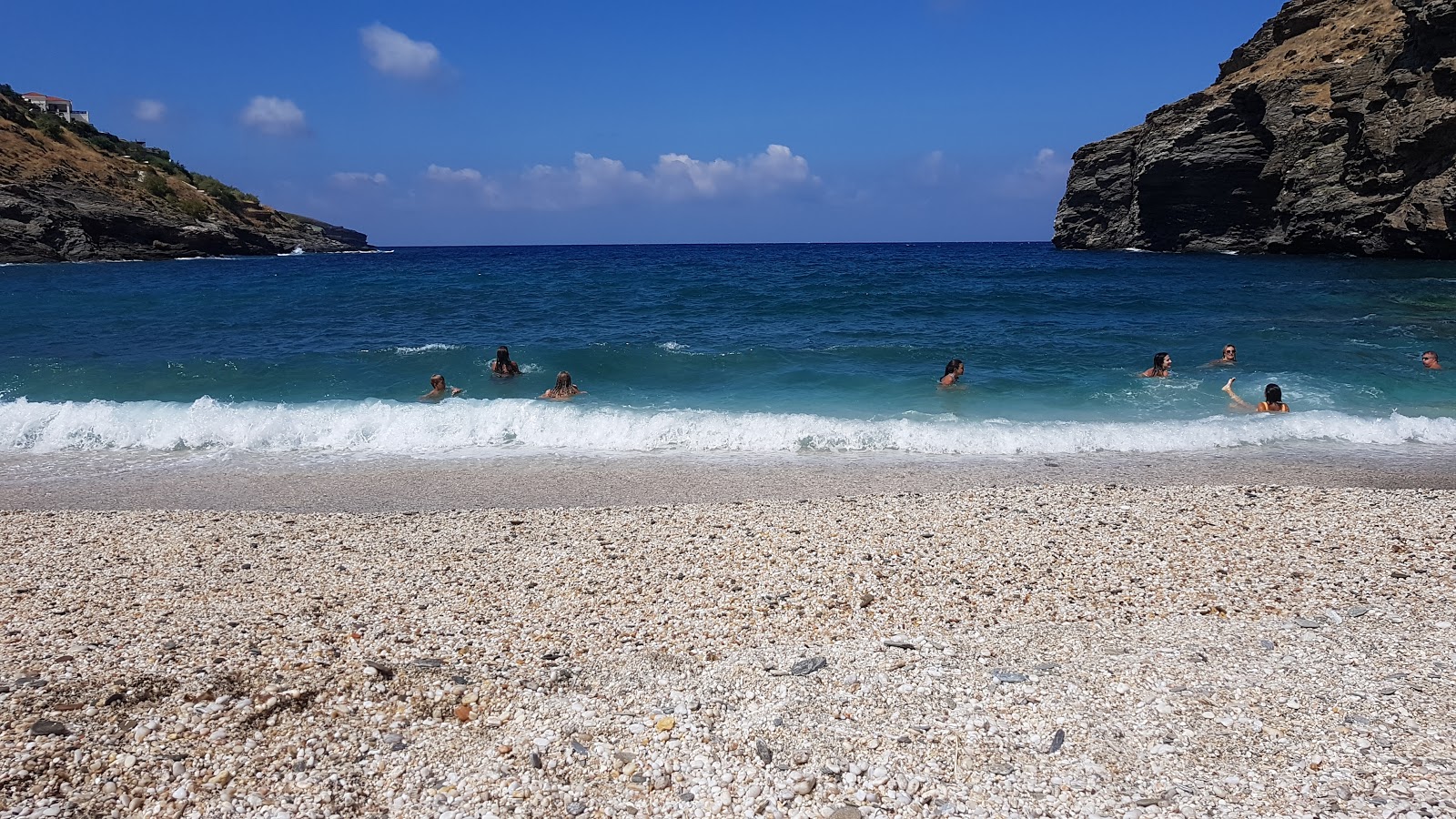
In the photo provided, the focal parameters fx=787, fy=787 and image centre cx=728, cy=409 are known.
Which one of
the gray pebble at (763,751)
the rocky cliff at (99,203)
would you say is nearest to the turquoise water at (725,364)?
the gray pebble at (763,751)

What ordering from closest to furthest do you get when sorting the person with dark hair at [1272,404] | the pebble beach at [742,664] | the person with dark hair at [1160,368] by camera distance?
the pebble beach at [742,664], the person with dark hair at [1272,404], the person with dark hair at [1160,368]

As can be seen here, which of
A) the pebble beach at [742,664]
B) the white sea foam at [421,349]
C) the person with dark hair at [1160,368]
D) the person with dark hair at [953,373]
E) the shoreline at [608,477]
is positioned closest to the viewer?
the pebble beach at [742,664]

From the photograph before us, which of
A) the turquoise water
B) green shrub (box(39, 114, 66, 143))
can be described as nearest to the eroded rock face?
green shrub (box(39, 114, 66, 143))

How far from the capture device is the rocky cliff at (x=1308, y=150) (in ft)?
118

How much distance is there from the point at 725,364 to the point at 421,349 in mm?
7124

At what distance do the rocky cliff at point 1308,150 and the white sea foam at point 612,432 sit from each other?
116ft

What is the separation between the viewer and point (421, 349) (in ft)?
59.3

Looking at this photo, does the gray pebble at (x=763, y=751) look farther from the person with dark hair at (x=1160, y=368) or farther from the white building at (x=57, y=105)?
the white building at (x=57, y=105)

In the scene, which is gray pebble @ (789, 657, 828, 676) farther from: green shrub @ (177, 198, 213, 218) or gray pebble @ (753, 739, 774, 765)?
green shrub @ (177, 198, 213, 218)

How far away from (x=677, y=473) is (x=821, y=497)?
6.79 ft

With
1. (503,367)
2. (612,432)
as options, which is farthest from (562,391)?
(503,367)

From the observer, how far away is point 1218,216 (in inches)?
2122

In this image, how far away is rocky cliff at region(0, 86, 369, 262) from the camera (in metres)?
48.5

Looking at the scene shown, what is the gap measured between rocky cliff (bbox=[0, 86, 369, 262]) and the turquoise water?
21.3m
